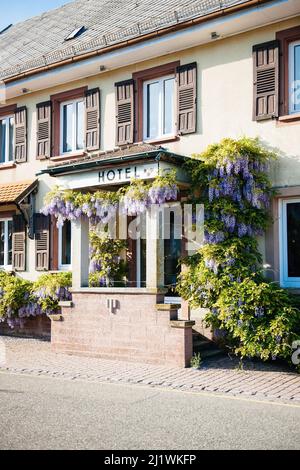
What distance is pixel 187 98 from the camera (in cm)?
1221

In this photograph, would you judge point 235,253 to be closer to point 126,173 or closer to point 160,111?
point 126,173

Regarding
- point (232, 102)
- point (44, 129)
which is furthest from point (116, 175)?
point (44, 129)

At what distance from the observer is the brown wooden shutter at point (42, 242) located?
48.0 ft

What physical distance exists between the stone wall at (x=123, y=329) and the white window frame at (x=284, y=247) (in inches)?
87.3

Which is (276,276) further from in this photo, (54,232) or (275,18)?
(54,232)

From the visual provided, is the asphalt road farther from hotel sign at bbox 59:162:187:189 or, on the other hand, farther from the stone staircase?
hotel sign at bbox 59:162:187:189

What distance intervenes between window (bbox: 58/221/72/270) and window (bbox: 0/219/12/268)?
185cm

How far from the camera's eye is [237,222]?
10.6 meters

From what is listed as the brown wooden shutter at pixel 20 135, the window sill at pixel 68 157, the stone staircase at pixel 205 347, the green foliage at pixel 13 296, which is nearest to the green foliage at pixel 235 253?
the stone staircase at pixel 205 347

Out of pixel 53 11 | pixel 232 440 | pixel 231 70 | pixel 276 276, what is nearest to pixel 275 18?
pixel 231 70

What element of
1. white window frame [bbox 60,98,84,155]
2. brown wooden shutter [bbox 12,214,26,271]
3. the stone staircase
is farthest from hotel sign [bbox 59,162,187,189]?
brown wooden shutter [bbox 12,214,26,271]

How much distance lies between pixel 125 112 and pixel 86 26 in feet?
14.5

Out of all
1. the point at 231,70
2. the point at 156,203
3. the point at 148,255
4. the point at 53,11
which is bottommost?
the point at 148,255

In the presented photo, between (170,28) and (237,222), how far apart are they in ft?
14.1
